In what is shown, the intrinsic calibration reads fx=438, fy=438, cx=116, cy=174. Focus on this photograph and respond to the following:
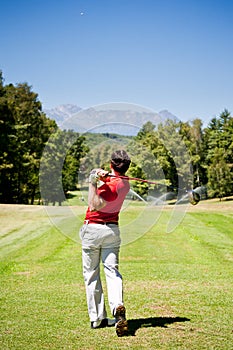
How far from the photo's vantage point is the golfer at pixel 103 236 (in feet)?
17.5

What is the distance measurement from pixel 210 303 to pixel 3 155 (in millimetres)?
38552

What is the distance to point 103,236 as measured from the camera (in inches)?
213

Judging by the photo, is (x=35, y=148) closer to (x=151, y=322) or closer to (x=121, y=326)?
(x=151, y=322)

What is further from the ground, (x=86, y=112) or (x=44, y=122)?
(x=44, y=122)

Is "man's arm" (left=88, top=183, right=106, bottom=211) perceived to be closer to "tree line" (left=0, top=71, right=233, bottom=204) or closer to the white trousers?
the white trousers

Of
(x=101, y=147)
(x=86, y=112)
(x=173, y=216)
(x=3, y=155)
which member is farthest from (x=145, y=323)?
(x=3, y=155)

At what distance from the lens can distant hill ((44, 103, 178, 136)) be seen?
941 cm

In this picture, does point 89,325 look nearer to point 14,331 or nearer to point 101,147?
point 14,331

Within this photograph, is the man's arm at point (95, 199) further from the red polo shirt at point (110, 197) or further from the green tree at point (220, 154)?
the green tree at point (220, 154)

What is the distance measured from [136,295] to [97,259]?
6.67 feet

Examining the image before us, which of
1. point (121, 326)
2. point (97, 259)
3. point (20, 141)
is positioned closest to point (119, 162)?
point (97, 259)

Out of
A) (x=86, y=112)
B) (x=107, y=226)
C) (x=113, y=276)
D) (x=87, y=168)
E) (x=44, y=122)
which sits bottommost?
(x=113, y=276)

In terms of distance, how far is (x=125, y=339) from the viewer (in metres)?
4.85

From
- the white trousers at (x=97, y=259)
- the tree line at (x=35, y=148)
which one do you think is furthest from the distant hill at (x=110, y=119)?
the tree line at (x=35, y=148)
